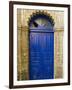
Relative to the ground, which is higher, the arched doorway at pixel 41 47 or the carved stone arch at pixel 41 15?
the carved stone arch at pixel 41 15

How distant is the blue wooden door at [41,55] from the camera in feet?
5.81

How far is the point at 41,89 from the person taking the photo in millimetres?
1789

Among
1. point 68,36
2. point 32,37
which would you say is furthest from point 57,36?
point 32,37

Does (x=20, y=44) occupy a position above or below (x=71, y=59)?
above

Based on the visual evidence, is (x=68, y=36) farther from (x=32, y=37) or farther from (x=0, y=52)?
Answer: (x=0, y=52)

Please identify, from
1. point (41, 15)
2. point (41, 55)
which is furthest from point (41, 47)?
point (41, 15)

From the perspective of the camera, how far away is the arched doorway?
69.7 inches

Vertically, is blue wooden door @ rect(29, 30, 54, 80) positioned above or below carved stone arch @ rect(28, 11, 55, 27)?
below

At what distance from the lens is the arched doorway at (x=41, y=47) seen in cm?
177

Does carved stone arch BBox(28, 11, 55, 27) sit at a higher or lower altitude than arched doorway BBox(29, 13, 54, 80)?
higher

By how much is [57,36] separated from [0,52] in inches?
18.4

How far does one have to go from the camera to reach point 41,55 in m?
1.79

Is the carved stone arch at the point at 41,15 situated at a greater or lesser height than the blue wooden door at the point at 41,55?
greater

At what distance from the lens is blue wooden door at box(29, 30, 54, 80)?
1771 millimetres
